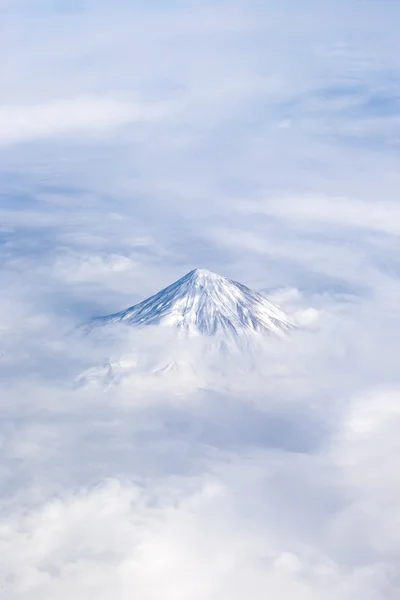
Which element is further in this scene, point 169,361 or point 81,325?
point 81,325

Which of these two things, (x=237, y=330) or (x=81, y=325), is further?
(x=81, y=325)

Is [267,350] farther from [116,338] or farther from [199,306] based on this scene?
[116,338]

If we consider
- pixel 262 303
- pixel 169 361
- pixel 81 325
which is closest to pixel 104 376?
pixel 169 361

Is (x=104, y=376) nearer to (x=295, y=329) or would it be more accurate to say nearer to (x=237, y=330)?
(x=237, y=330)

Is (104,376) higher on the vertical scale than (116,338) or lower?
lower

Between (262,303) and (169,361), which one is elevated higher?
(262,303)

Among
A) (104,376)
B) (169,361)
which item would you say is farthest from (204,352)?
(104,376)
